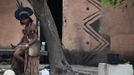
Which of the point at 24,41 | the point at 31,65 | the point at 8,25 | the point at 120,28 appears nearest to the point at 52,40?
the point at 24,41

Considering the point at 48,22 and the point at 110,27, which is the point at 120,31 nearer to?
the point at 110,27

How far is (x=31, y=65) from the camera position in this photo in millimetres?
11047

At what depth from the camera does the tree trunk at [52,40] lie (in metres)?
13.1

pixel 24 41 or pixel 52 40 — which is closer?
pixel 24 41

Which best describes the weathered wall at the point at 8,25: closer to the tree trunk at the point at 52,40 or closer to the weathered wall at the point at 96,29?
the weathered wall at the point at 96,29

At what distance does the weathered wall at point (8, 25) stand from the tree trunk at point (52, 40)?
10.7 feet

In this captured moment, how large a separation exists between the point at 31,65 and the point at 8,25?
566 cm

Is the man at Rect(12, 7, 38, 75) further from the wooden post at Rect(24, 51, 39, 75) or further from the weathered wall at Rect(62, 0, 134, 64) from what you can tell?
the weathered wall at Rect(62, 0, 134, 64)

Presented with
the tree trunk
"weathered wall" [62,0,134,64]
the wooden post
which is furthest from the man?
"weathered wall" [62,0,134,64]

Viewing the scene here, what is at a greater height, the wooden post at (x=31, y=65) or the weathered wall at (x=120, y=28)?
the weathered wall at (x=120, y=28)

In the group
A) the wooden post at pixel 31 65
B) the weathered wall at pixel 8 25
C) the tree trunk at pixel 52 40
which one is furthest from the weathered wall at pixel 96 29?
the wooden post at pixel 31 65

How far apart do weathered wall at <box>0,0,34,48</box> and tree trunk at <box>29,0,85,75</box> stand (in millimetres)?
3264

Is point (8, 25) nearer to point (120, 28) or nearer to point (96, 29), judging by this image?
point (96, 29)

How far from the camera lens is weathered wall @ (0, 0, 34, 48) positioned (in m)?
16.4
